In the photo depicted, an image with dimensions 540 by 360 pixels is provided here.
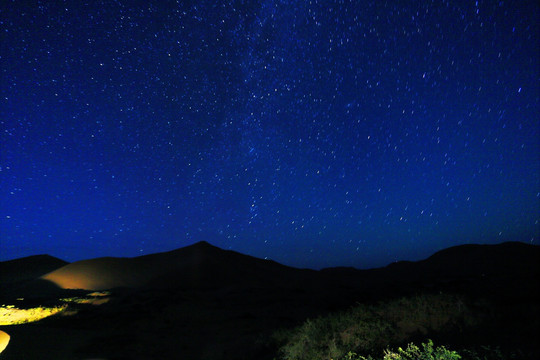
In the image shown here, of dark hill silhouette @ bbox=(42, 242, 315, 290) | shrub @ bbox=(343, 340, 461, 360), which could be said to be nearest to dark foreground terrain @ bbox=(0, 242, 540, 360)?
dark hill silhouette @ bbox=(42, 242, 315, 290)

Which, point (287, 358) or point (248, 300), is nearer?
point (287, 358)

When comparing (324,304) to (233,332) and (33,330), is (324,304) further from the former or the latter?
A: (33,330)

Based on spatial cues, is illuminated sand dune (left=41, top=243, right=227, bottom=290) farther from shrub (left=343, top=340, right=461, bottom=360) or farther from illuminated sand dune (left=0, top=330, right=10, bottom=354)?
shrub (left=343, top=340, right=461, bottom=360)

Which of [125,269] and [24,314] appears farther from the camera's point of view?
[125,269]

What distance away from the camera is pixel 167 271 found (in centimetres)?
3531

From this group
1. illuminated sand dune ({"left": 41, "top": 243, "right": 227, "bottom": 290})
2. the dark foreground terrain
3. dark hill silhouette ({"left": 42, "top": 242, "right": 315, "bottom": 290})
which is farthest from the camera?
dark hill silhouette ({"left": 42, "top": 242, "right": 315, "bottom": 290})

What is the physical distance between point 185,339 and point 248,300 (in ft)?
32.8

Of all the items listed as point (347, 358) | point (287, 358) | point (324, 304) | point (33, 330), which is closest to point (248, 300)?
point (324, 304)

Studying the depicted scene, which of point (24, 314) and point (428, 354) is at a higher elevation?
point (24, 314)

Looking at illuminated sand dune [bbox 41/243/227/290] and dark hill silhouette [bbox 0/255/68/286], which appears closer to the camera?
illuminated sand dune [bbox 41/243/227/290]

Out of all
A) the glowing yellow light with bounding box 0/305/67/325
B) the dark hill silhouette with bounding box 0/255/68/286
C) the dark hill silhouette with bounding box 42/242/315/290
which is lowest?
the glowing yellow light with bounding box 0/305/67/325

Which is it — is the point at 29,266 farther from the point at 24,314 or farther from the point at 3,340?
the point at 3,340

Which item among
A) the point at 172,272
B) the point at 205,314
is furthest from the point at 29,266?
the point at 205,314

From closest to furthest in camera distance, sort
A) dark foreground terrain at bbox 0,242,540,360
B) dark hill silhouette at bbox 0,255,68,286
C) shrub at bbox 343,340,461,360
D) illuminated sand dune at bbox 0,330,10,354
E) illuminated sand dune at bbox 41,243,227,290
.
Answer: shrub at bbox 343,340,461,360, dark foreground terrain at bbox 0,242,540,360, illuminated sand dune at bbox 0,330,10,354, illuminated sand dune at bbox 41,243,227,290, dark hill silhouette at bbox 0,255,68,286
